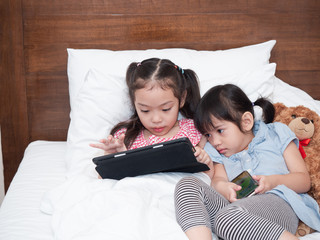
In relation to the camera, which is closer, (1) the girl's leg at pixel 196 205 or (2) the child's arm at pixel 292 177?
(1) the girl's leg at pixel 196 205

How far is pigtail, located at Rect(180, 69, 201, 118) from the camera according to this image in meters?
Answer: 1.50

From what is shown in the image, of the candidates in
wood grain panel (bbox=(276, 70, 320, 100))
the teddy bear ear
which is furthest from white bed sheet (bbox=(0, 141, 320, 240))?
wood grain panel (bbox=(276, 70, 320, 100))

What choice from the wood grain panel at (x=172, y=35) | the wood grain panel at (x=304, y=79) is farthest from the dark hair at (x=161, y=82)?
the wood grain panel at (x=304, y=79)

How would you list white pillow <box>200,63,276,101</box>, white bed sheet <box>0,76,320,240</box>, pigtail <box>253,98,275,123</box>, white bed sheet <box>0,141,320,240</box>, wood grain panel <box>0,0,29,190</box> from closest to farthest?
white bed sheet <box>0,76,320,240</box> < white bed sheet <box>0,141,320,240</box> < pigtail <box>253,98,275,123</box> < white pillow <box>200,63,276,101</box> < wood grain panel <box>0,0,29,190</box>

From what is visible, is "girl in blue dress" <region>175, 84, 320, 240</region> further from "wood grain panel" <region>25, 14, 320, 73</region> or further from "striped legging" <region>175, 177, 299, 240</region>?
"wood grain panel" <region>25, 14, 320, 73</region>

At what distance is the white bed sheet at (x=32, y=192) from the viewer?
113 cm

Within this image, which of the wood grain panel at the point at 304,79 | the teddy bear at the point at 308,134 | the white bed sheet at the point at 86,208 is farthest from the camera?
the wood grain panel at the point at 304,79

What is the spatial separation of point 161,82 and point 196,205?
0.50 m

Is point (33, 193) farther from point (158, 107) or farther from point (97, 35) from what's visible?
point (97, 35)

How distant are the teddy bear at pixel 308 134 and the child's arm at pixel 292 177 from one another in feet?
0.11

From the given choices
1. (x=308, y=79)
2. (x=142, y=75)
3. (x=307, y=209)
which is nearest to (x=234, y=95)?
(x=142, y=75)

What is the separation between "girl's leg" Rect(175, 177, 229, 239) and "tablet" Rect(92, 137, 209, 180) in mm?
72

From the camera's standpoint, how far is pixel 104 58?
1652mm

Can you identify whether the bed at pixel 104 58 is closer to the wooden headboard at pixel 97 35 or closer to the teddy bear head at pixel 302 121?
the wooden headboard at pixel 97 35
